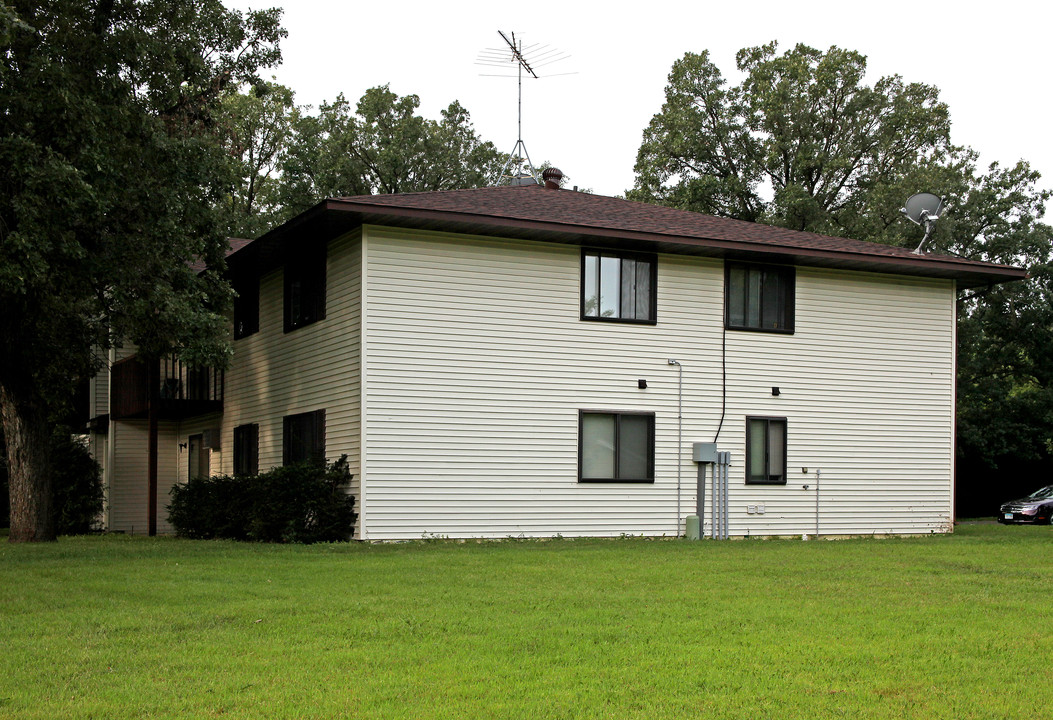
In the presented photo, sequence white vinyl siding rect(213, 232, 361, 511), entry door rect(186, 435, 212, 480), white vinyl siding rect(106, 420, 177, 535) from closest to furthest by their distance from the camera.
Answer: white vinyl siding rect(213, 232, 361, 511)
entry door rect(186, 435, 212, 480)
white vinyl siding rect(106, 420, 177, 535)

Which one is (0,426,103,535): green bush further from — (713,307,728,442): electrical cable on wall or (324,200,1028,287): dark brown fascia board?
(713,307,728,442): electrical cable on wall

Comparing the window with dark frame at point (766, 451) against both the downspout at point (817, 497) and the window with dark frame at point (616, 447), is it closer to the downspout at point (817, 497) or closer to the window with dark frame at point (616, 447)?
the downspout at point (817, 497)

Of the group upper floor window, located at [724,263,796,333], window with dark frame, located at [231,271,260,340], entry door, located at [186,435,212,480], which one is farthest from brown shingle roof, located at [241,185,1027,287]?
entry door, located at [186,435,212,480]

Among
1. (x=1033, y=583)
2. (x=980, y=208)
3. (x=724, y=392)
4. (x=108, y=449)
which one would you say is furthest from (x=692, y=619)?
(x=980, y=208)

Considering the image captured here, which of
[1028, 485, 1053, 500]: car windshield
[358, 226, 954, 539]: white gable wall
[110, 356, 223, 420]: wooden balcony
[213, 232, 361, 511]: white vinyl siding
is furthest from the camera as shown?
[1028, 485, 1053, 500]: car windshield

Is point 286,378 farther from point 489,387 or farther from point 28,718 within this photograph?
point 28,718

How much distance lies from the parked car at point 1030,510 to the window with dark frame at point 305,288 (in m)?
23.4

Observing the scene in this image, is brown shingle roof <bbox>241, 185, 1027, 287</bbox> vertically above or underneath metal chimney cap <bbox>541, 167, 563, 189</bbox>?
underneath

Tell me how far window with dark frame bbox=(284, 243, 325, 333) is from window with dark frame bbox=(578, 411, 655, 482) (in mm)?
4730

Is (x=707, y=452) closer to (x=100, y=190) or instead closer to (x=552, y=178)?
(x=552, y=178)

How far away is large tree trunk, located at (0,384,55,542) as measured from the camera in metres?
19.1

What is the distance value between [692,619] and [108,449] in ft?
67.6

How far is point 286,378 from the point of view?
69.3 ft

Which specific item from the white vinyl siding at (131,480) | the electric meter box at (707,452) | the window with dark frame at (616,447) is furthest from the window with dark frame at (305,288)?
the white vinyl siding at (131,480)
